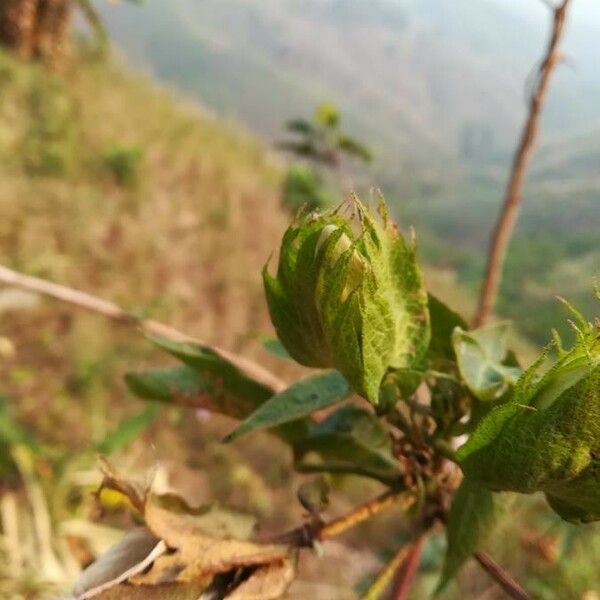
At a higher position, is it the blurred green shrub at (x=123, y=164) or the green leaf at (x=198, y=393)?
the green leaf at (x=198, y=393)

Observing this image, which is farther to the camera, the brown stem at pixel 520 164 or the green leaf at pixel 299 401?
the brown stem at pixel 520 164

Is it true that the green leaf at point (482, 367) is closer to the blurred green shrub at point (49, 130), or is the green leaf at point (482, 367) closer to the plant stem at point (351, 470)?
the plant stem at point (351, 470)

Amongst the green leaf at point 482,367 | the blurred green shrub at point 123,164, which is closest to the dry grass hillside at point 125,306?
the blurred green shrub at point 123,164

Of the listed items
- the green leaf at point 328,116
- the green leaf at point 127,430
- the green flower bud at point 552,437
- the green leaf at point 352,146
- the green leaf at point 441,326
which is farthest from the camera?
the green leaf at point 352,146

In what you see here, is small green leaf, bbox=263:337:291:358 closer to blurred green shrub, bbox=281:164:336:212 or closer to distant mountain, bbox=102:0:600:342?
distant mountain, bbox=102:0:600:342

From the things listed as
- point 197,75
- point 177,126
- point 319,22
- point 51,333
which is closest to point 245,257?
point 51,333

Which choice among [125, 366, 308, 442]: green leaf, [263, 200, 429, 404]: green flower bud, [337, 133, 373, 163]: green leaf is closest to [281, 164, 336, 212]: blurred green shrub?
[337, 133, 373, 163]: green leaf

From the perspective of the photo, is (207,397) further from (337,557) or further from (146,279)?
(146,279)
